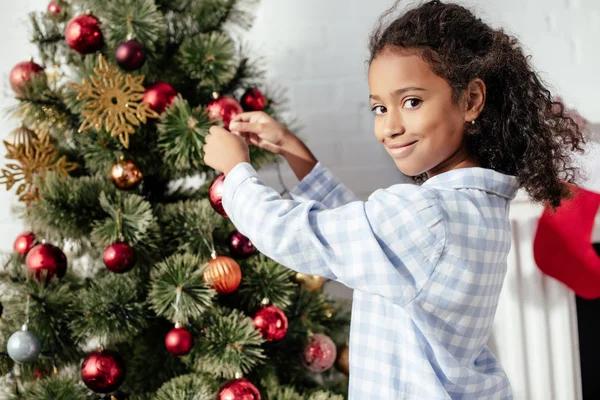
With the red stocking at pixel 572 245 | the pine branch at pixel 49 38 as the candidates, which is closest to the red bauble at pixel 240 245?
the pine branch at pixel 49 38

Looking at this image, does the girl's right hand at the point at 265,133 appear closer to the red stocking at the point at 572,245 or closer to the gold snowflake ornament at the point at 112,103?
the gold snowflake ornament at the point at 112,103

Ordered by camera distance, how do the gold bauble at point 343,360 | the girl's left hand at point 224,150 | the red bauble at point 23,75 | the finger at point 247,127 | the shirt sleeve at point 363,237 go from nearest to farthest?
the shirt sleeve at point 363,237 < the girl's left hand at point 224,150 < the finger at point 247,127 < the red bauble at point 23,75 < the gold bauble at point 343,360

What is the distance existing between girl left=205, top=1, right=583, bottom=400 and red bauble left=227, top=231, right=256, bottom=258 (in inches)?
8.2

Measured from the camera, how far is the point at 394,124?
82 cm

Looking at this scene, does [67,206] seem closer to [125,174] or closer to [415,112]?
[125,174]

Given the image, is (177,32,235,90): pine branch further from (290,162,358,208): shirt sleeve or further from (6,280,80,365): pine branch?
(6,280,80,365): pine branch

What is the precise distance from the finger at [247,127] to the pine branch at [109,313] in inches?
12.0

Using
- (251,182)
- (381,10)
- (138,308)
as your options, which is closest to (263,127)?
(251,182)

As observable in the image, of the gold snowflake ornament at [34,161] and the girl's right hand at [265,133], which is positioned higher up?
the girl's right hand at [265,133]

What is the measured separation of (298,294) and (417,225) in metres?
0.46

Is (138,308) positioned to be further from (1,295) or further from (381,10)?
(381,10)

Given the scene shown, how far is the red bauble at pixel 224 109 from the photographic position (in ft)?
3.49

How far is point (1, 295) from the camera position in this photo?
1106 mm

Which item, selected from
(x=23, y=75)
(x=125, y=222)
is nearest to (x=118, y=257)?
(x=125, y=222)
